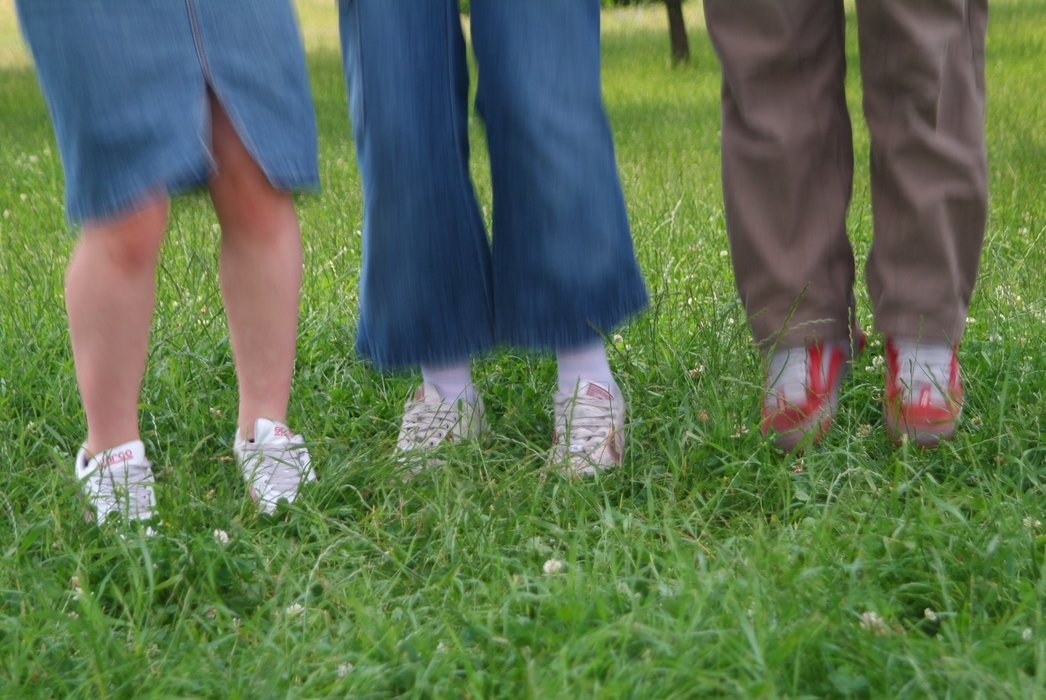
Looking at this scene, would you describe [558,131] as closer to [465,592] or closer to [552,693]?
[465,592]

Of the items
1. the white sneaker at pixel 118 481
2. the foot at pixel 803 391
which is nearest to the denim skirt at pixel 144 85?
the white sneaker at pixel 118 481

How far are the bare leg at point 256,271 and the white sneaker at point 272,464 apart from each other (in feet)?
0.09

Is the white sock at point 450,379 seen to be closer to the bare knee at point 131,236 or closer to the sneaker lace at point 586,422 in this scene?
the sneaker lace at point 586,422

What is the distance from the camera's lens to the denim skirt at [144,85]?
1.65m

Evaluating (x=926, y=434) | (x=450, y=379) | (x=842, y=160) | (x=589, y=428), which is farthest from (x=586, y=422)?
(x=842, y=160)

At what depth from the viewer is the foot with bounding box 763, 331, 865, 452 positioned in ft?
6.81

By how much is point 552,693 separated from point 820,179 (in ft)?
4.11

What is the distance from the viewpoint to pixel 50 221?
13.7 ft

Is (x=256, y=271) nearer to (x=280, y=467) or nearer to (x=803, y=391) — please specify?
(x=280, y=467)

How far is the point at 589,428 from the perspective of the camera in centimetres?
211

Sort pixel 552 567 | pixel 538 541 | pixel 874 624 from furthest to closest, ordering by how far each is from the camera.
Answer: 1. pixel 538 541
2. pixel 552 567
3. pixel 874 624

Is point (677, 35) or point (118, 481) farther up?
point (118, 481)

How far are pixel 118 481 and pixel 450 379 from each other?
650mm

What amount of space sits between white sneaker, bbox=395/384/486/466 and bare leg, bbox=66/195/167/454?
51cm
